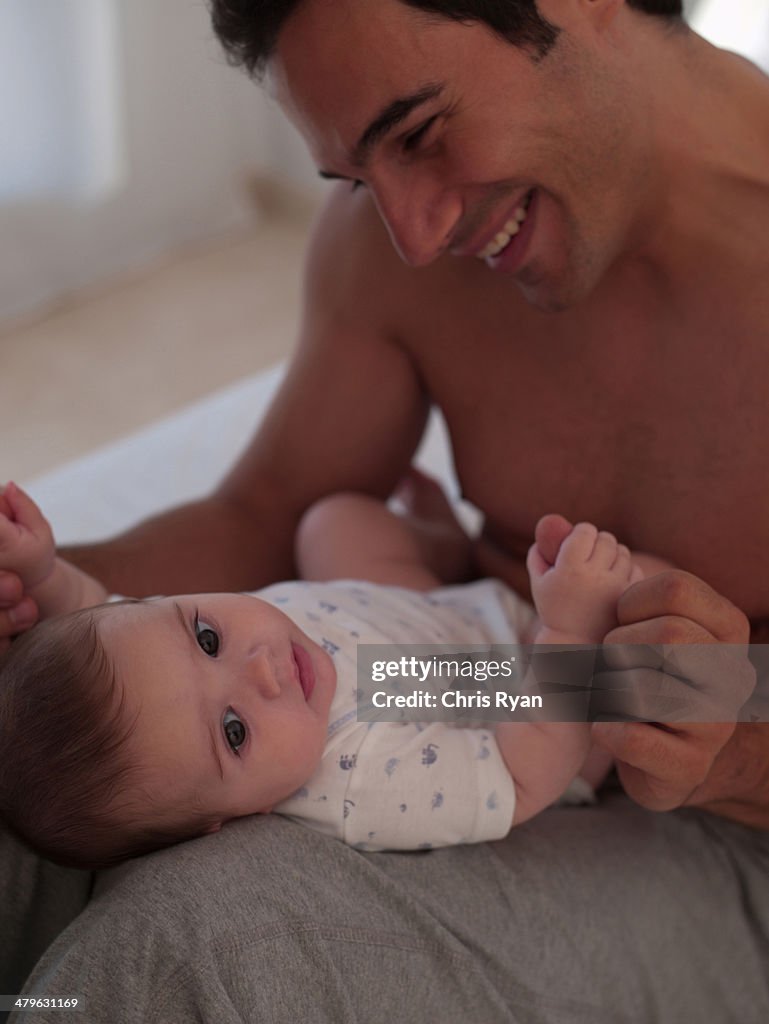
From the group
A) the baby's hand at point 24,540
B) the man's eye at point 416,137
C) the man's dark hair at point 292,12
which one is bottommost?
the baby's hand at point 24,540

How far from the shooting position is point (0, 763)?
923 millimetres


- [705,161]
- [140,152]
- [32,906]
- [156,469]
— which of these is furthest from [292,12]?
[140,152]

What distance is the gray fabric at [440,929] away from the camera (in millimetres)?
853

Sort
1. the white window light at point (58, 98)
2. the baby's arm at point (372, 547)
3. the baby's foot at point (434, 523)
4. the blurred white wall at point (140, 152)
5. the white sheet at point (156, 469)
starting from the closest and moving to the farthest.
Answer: the baby's arm at point (372, 547), the baby's foot at point (434, 523), the white sheet at point (156, 469), the white window light at point (58, 98), the blurred white wall at point (140, 152)

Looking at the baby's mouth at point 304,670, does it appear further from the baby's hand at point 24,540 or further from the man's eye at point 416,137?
the man's eye at point 416,137

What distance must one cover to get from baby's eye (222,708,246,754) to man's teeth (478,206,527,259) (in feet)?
1.76

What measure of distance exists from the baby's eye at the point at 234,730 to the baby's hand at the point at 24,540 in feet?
0.94

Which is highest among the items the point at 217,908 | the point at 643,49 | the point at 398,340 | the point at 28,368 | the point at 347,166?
the point at 643,49

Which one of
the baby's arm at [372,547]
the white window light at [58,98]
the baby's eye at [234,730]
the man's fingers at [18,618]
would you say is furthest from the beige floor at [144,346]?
the baby's eye at [234,730]

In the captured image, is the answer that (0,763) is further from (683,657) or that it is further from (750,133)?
(750,133)

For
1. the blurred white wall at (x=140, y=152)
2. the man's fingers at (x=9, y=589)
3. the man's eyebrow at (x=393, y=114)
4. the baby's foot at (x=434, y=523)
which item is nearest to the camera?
the man's eyebrow at (x=393, y=114)

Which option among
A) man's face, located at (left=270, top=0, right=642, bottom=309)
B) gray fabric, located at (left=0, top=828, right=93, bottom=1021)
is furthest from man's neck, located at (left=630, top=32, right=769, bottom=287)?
gray fabric, located at (left=0, top=828, right=93, bottom=1021)

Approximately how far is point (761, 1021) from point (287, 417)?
897mm

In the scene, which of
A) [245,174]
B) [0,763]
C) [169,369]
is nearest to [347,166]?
[0,763]
